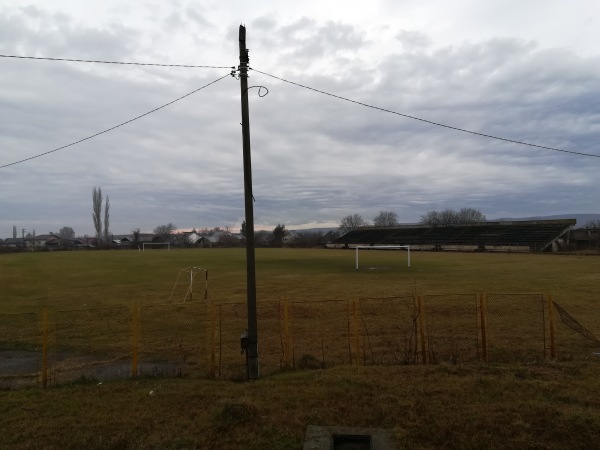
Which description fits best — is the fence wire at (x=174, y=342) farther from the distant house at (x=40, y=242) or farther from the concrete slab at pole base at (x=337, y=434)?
the distant house at (x=40, y=242)

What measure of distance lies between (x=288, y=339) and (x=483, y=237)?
82948 mm

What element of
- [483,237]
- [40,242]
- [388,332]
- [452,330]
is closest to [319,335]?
[388,332]

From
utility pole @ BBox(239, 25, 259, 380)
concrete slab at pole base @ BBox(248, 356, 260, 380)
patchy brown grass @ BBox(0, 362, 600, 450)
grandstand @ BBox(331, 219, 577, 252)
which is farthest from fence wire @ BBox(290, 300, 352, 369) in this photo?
grandstand @ BBox(331, 219, 577, 252)

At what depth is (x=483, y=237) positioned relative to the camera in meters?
86.5

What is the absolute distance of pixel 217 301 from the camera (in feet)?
76.8

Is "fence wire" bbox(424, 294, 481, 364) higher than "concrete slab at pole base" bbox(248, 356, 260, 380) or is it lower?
lower

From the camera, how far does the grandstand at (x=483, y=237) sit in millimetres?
78500

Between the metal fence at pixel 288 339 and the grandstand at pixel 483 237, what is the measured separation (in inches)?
2541

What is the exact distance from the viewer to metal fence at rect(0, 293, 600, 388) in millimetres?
10281

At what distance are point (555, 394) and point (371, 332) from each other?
7829 mm

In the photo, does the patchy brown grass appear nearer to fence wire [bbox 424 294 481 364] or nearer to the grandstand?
fence wire [bbox 424 294 481 364]

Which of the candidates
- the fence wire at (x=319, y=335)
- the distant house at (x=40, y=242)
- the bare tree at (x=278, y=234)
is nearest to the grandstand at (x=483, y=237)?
the bare tree at (x=278, y=234)

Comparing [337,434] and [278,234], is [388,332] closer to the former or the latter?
[337,434]

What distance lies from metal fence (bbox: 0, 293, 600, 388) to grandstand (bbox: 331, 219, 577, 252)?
64550 mm
